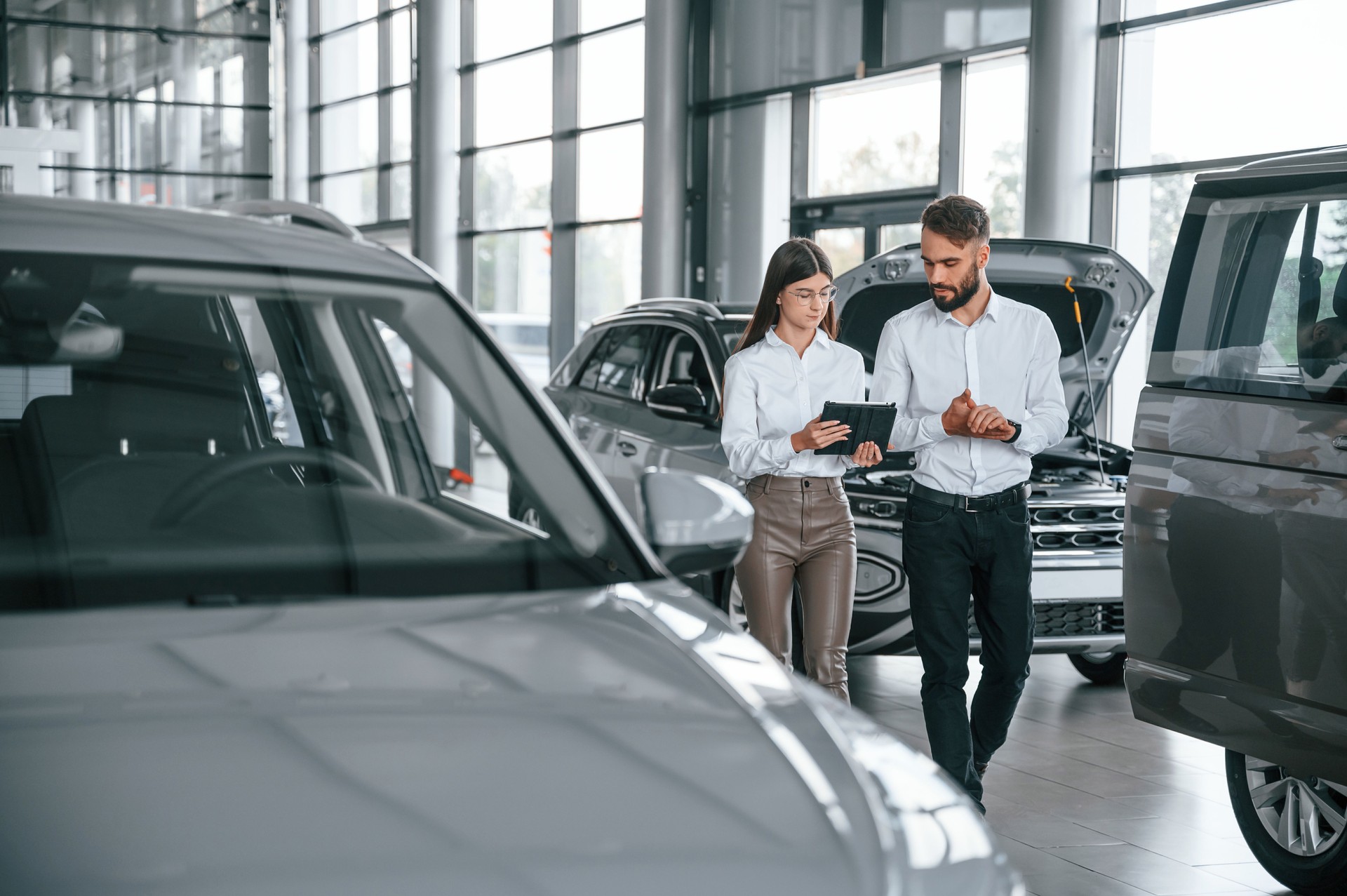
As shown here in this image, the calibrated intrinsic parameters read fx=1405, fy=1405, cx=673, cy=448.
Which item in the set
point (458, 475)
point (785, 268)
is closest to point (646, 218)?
point (785, 268)

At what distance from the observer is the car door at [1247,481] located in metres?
3.15

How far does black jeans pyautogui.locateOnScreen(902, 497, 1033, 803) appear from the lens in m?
3.89

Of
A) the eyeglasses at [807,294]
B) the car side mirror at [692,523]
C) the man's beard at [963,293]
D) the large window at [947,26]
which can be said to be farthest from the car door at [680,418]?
the large window at [947,26]

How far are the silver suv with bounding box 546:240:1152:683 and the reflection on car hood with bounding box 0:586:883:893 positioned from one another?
135 inches

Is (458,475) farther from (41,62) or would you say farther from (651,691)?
(41,62)

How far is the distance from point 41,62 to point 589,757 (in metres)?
21.7

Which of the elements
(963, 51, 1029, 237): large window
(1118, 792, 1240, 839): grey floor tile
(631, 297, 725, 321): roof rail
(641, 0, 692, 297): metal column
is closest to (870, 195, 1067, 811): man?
(1118, 792, 1240, 839): grey floor tile

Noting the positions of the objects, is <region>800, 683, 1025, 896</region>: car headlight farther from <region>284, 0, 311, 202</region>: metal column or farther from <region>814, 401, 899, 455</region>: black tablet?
<region>284, 0, 311, 202</region>: metal column

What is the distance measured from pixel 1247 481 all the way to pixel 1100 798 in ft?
5.84

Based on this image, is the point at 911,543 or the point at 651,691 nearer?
the point at 651,691

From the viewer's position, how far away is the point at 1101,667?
6.46 metres

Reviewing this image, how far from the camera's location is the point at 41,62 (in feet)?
66.5

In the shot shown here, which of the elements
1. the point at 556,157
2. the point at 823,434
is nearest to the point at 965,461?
the point at 823,434

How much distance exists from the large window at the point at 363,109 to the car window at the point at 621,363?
11144 millimetres
